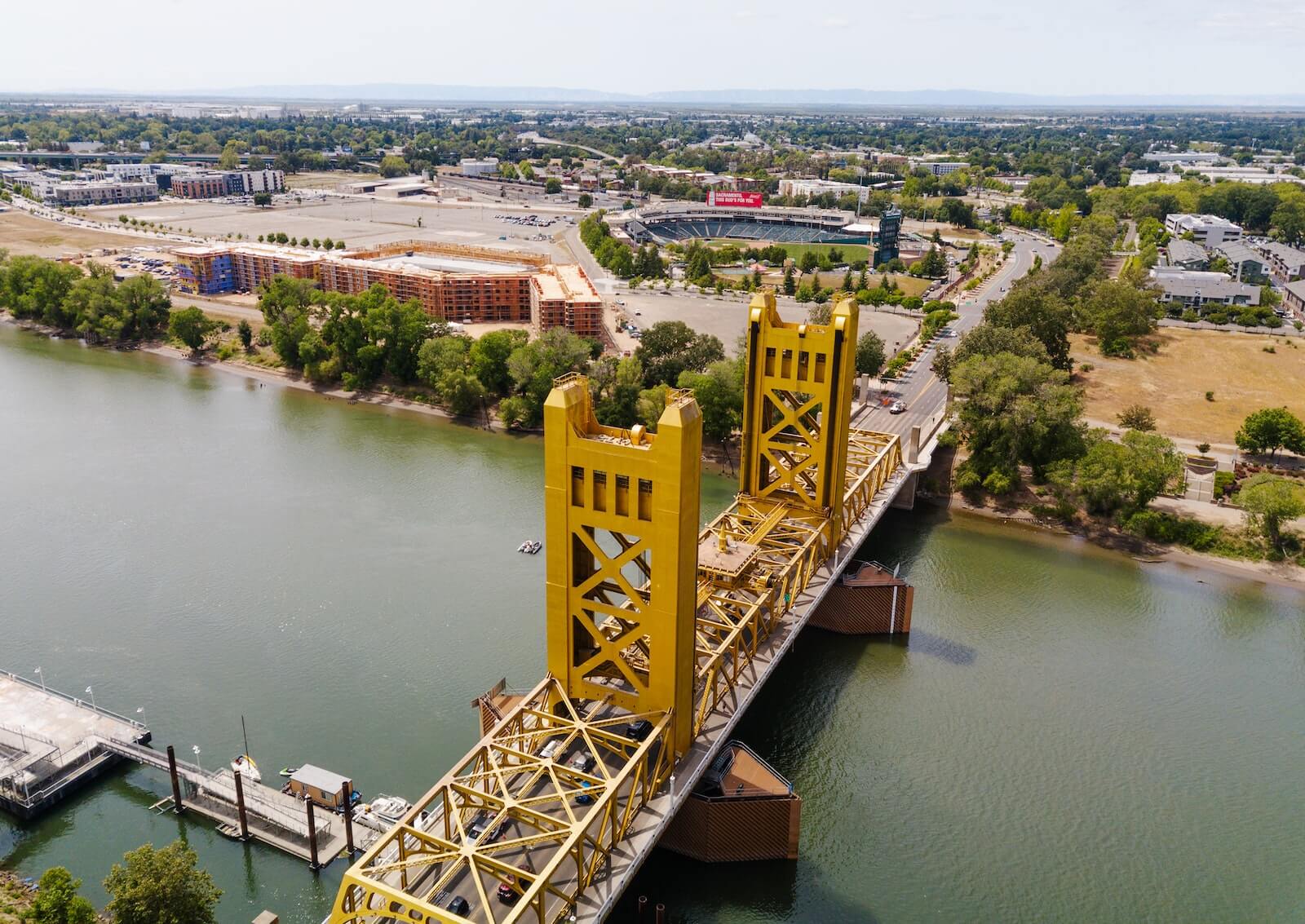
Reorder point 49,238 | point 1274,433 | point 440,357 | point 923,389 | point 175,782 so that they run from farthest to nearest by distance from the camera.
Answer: point 49,238 → point 923,389 → point 440,357 → point 1274,433 → point 175,782

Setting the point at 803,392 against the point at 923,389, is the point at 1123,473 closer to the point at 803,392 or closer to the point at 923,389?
the point at 923,389

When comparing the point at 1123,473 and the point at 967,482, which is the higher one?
the point at 1123,473

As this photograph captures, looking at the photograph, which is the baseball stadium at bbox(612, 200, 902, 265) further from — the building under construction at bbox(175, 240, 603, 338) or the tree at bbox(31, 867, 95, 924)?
the tree at bbox(31, 867, 95, 924)

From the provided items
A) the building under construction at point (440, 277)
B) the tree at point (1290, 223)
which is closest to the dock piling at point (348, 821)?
the building under construction at point (440, 277)

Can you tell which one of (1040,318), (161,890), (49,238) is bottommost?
(161,890)

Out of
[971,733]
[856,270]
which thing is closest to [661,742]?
[971,733]

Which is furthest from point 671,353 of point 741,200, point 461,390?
point 741,200

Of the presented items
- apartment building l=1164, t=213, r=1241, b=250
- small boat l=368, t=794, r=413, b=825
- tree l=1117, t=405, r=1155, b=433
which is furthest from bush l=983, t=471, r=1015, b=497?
apartment building l=1164, t=213, r=1241, b=250
